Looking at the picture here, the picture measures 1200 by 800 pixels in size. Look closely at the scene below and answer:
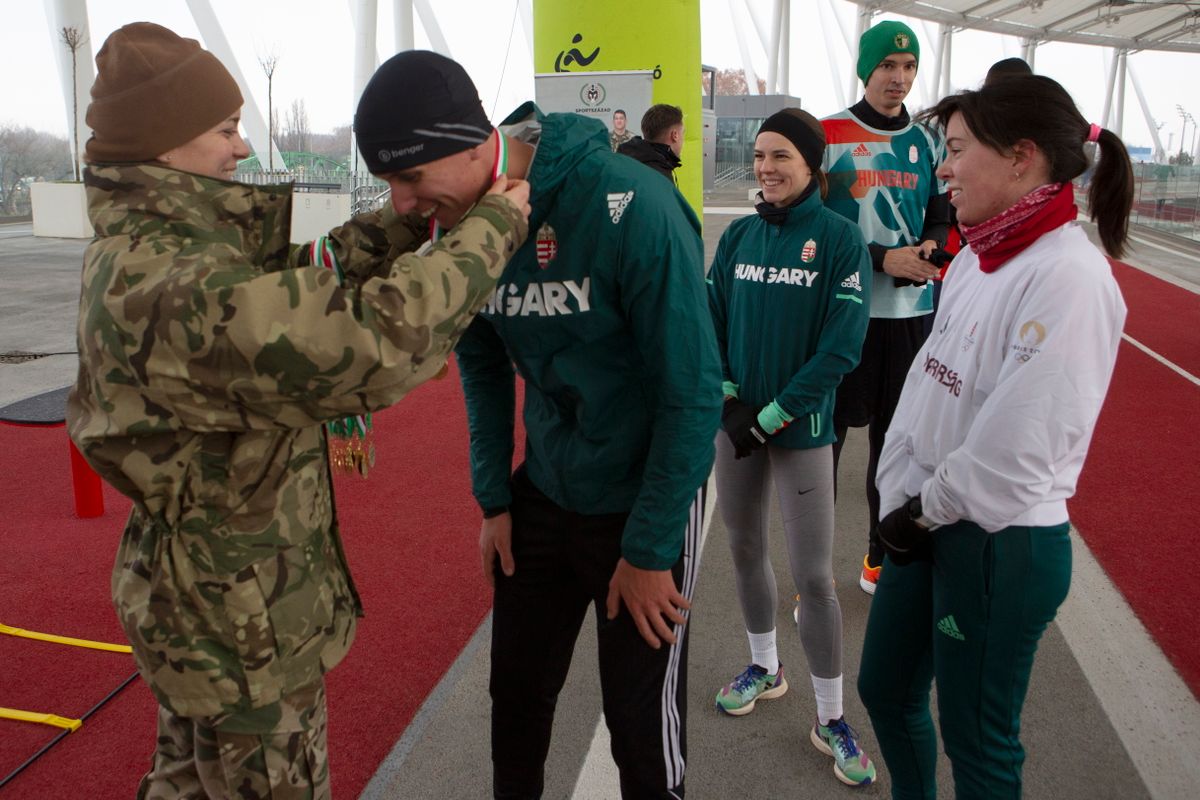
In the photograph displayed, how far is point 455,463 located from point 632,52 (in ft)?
9.69

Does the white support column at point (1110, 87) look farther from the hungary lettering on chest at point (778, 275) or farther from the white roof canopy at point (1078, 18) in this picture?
the hungary lettering on chest at point (778, 275)

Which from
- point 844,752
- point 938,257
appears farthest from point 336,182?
point 844,752

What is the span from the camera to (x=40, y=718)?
120 inches

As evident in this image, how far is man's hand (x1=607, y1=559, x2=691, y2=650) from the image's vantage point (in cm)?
184

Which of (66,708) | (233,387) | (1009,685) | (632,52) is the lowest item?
(66,708)

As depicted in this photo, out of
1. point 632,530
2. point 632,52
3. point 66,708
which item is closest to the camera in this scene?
point 632,530

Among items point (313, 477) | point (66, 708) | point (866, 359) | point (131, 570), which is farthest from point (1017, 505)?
point (66, 708)

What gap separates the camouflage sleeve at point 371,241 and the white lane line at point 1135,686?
265cm

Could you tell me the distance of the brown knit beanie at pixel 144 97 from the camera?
1.48m

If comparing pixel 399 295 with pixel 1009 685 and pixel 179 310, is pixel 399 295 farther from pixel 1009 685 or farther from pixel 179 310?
pixel 1009 685

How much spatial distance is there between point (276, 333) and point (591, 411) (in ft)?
2.31

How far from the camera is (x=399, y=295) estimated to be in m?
1.37

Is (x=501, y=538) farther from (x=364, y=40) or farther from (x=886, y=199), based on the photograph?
(x=364, y=40)

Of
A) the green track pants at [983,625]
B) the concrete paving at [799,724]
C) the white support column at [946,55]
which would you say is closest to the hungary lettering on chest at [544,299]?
the green track pants at [983,625]
